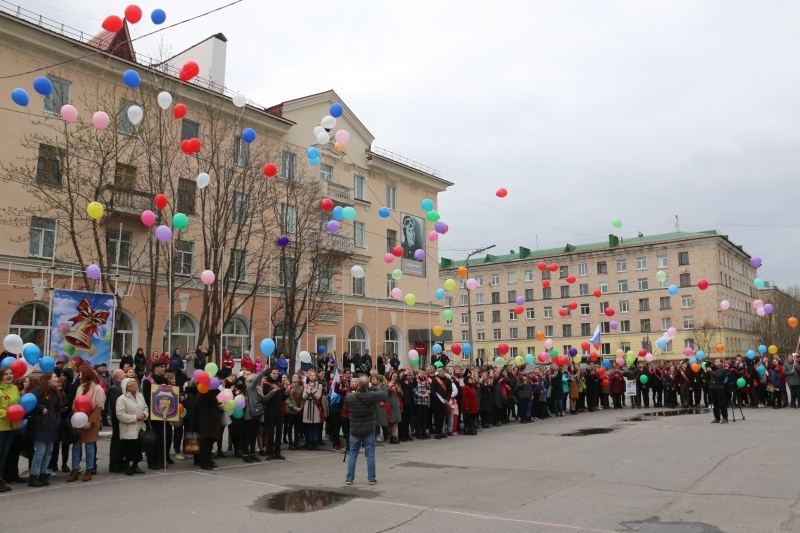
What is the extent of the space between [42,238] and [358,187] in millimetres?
18853

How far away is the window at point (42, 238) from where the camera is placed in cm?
2286

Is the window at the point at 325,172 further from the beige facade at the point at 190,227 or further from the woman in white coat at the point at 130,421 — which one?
the woman in white coat at the point at 130,421

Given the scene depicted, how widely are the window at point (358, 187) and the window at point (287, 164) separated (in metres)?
9.35

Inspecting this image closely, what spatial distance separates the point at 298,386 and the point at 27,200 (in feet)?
48.6

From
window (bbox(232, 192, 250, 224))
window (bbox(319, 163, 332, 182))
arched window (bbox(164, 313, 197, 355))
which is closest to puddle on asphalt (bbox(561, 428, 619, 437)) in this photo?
window (bbox(232, 192, 250, 224))

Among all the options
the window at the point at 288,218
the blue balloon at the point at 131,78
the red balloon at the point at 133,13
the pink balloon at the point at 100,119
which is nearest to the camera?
the red balloon at the point at 133,13

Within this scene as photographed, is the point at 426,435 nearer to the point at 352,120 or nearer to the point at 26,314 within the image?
the point at 26,314

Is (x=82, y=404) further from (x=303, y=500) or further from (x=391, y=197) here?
(x=391, y=197)

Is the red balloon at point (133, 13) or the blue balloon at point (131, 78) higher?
the red balloon at point (133, 13)

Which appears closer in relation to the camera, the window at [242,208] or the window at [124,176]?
the window at [124,176]

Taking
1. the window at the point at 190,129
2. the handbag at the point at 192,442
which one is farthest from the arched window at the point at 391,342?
the handbag at the point at 192,442

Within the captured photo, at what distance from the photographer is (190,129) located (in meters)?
27.4

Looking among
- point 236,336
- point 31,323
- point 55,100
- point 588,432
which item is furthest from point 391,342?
point 588,432

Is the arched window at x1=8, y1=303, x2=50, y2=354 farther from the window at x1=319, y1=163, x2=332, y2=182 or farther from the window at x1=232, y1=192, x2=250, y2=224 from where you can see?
the window at x1=319, y1=163, x2=332, y2=182
